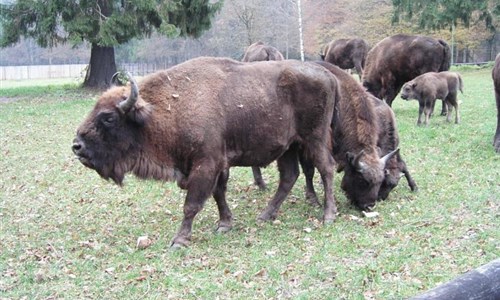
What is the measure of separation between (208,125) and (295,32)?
138 feet

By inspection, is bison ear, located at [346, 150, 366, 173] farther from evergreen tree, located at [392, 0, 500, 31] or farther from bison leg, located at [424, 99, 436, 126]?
evergreen tree, located at [392, 0, 500, 31]

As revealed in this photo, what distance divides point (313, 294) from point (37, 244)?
11.8 ft

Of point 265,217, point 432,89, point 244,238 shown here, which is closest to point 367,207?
point 265,217

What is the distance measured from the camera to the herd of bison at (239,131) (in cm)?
735

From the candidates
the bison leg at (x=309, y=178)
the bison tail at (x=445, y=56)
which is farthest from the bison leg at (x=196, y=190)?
the bison tail at (x=445, y=56)

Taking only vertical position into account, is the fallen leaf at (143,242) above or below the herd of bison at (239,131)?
below

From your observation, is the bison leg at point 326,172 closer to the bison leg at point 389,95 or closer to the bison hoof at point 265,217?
the bison hoof at point 265,217

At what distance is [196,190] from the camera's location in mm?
7371

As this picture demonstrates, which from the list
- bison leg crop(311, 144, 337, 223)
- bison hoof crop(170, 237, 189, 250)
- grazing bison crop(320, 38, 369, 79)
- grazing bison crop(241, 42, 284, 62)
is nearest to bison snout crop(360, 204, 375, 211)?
bison leg crop(311, 144, 337, 223)

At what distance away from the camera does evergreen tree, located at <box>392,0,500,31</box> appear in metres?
36.1

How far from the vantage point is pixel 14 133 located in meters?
16.2

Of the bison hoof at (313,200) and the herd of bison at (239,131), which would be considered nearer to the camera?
the herd of bison at (239,131)

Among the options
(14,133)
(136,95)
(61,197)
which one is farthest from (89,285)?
(14,133)

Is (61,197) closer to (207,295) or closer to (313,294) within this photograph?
(207,295)
